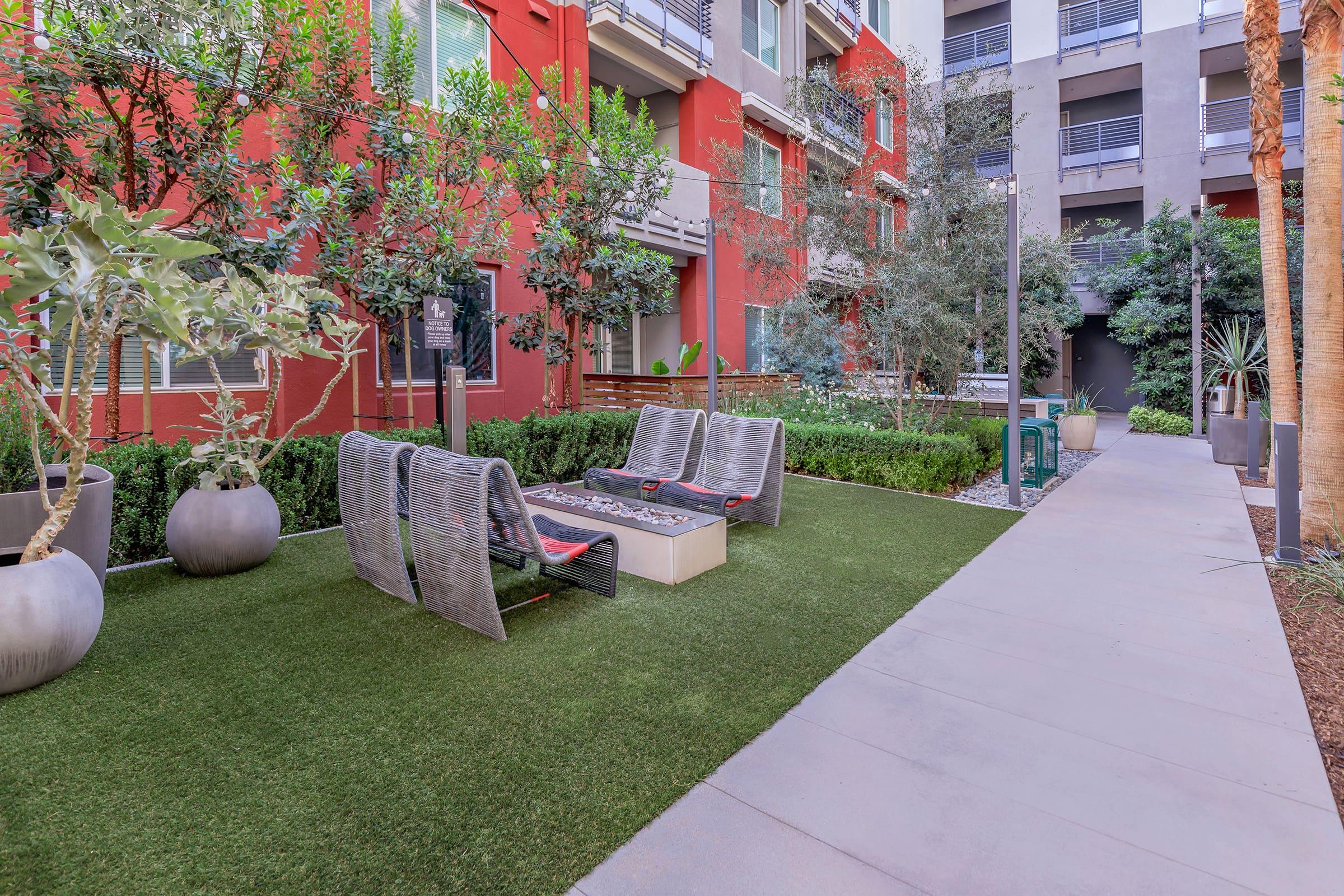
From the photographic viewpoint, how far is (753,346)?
631 inches

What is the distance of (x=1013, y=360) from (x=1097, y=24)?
19404mm

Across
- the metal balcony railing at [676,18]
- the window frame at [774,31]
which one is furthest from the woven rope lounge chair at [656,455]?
the window frame at [774,31]

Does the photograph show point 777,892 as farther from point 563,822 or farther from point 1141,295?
point 1141,295

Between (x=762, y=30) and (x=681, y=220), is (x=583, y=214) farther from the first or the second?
(x=762, y=30)

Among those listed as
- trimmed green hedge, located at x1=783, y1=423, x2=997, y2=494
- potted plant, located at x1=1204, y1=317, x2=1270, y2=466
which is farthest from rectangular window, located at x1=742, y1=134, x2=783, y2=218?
potted plant, located at x1=1204, y1=317, x2=1270, y2=466

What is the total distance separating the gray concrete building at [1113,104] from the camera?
61.5ft

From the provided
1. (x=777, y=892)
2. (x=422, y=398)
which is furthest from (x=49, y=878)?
(x=422, y=398)

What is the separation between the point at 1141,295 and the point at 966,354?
11.4m

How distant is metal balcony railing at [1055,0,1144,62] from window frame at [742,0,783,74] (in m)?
10.1

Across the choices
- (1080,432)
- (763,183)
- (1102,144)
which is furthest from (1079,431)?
(1102,144)

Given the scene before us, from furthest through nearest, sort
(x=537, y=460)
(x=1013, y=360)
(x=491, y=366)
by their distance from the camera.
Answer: (x=491, y=366) < (x=537, y=460) < (x=1013, y=360)

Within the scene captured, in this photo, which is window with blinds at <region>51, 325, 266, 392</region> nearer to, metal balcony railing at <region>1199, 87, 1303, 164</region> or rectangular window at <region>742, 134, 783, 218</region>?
rectangular window at <region>742, 134, 783, 218</region>

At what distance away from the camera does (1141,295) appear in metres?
17.5

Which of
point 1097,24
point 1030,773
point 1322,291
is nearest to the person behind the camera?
point 1030,773
